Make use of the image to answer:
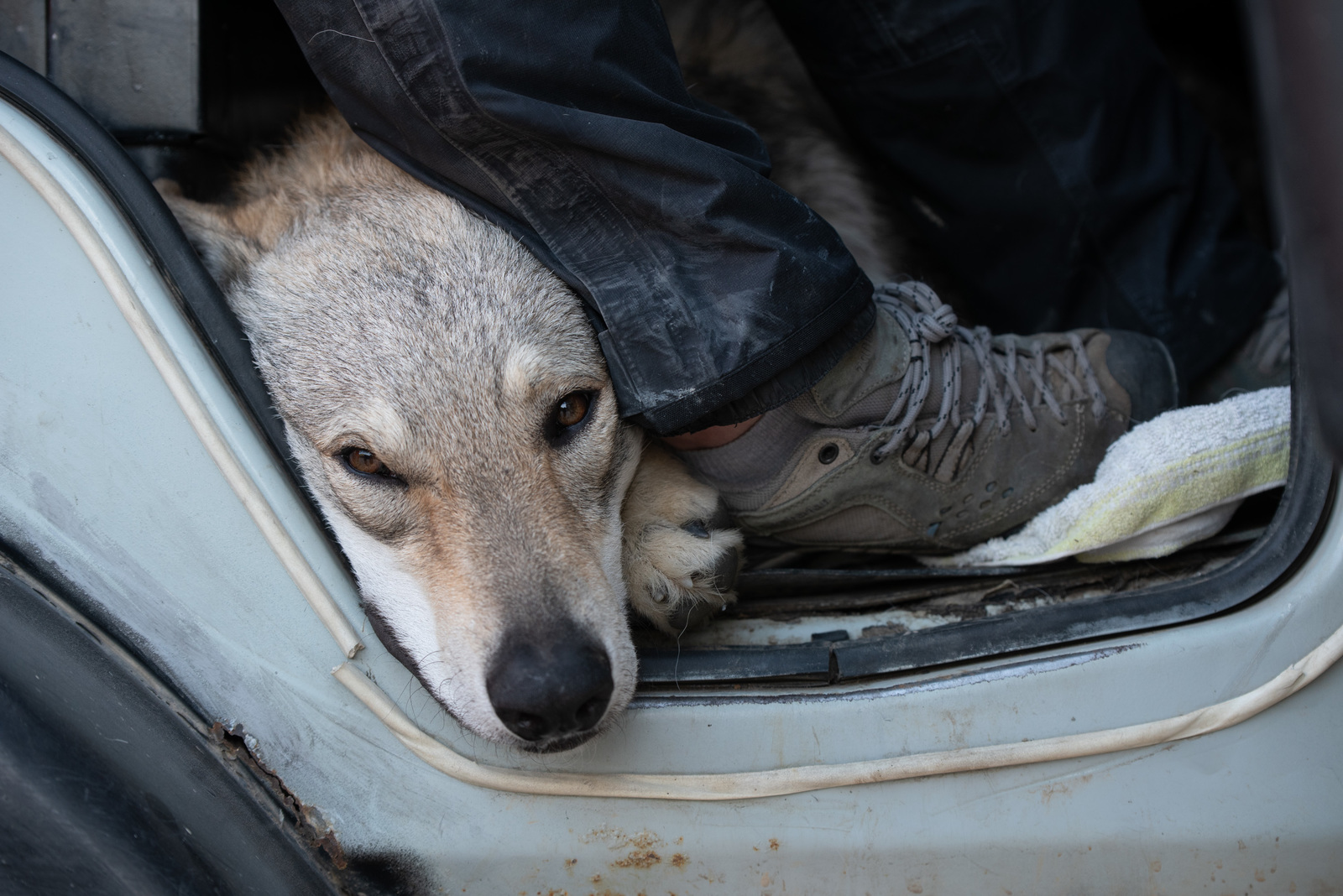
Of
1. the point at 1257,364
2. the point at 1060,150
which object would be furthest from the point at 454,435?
the point at 1257,364

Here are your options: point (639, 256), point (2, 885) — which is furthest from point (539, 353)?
point (2, 885)

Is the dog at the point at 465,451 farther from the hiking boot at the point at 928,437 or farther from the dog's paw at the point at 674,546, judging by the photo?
the hiking boot at the point at 928,437

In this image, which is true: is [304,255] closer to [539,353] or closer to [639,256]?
[539,353]

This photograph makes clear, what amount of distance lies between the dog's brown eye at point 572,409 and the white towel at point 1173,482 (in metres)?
0.98

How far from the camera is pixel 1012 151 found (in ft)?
7.66

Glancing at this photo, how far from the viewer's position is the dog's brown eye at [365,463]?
163 cm

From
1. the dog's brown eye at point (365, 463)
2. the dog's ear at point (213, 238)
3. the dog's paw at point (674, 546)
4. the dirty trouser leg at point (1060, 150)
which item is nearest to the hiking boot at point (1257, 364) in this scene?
the dirty trouser leg at point (1060, 150)

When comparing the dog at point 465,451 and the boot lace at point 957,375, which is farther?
the boot lace at point 957,375

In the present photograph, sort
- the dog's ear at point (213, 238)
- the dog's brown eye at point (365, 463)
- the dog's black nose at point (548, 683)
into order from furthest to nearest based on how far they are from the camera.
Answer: the dog's ear at point (213, 238) < the dog's brown eye at point (365, 463) < the dog's black nose at point (548, 683)

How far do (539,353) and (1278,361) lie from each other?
79.6 inches

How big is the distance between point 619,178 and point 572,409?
0.47 metres

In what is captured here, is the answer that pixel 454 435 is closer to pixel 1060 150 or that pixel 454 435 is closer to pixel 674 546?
pixel 674 546

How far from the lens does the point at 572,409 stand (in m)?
1.70

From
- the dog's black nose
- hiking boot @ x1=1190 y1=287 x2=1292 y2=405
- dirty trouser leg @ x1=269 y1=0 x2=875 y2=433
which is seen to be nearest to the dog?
the dog's black nose
